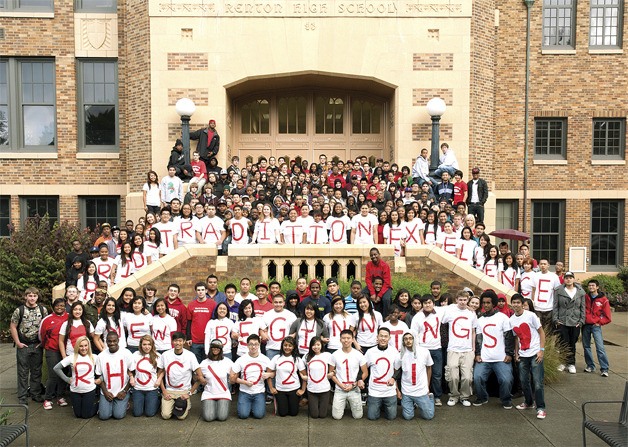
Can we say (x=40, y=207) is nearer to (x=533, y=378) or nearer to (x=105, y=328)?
(x=105, y=328)

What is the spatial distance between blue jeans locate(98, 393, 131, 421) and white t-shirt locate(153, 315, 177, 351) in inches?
36.5

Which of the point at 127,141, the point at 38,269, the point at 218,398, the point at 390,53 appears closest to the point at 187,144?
the point at 127,141

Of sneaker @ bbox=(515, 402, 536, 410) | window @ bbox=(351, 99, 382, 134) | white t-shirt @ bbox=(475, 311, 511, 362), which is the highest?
window @ bbox=(351, 99, 382, 134)

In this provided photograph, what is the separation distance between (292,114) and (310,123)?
68 cm

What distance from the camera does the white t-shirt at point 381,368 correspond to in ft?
25.9

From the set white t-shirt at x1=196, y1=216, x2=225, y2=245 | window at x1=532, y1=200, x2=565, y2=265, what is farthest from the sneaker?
window at x1=532, y1=200, x2=565, y2=265

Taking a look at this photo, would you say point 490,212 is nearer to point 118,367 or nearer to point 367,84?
point 367,84

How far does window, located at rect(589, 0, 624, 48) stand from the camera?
19.5m

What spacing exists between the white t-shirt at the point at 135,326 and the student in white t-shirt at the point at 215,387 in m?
1.24

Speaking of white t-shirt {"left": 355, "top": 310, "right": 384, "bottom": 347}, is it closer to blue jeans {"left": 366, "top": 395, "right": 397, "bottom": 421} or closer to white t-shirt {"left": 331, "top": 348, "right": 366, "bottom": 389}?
white t-shirt {"left": 331, "top": 348, "right": 366, "bottom": 389}

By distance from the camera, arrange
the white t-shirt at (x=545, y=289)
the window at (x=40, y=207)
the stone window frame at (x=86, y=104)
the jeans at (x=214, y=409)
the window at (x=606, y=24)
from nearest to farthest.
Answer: the jeans at (x=214, y=409) → the white t-shirt at (x=545, y=289) → the stone window frame at (x=86, y=104) → the window at (x=40, y=207) → the window at (x=606, y=24)

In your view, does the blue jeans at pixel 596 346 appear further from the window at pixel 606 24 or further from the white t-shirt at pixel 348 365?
the window at pixel 606 24

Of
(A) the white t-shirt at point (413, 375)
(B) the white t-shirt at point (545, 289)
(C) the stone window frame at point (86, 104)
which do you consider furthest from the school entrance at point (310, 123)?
(A) the white t-shirt at point (413, 375)

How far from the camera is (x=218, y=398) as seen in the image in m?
7.88
